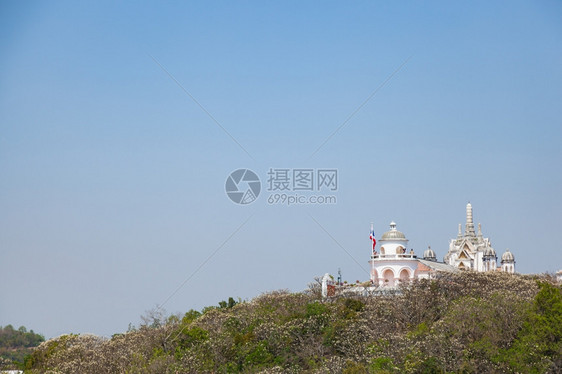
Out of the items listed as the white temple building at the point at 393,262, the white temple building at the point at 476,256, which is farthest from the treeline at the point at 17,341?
the white temple building at the point at 393,262

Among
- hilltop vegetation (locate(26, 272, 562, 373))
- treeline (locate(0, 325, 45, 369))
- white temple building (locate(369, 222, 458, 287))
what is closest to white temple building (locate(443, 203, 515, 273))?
white temple building (locate(369, 222, 458, 287))

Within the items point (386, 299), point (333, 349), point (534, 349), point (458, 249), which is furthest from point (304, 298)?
point (458, 249)

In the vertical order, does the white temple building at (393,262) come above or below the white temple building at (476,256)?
below

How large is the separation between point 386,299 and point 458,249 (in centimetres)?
5204

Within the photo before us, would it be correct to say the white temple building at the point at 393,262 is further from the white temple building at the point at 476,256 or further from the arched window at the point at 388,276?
the white temple building at the point at 476,256

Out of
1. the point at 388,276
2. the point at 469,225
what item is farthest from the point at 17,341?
the point at 388,276

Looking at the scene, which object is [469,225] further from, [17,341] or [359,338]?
[17,341]

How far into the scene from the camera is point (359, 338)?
4928cm

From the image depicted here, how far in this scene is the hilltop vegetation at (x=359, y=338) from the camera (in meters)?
43.2

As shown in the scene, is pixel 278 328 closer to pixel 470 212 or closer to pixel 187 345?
pixel 187 345

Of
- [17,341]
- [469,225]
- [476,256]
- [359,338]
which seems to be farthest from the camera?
[17,341]

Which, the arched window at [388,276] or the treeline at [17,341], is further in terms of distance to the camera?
the treeline at [17,341]

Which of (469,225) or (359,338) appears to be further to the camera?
(469,225)

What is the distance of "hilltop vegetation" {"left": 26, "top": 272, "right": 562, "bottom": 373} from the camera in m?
43.2
